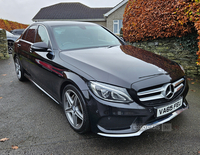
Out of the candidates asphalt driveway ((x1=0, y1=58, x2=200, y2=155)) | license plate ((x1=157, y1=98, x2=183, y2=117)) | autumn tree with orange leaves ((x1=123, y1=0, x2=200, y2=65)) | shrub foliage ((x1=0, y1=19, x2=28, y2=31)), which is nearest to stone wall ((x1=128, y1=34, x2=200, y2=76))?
autumn tree with orange leaves ((x1=123, y1=0, x2=200, y2=65))

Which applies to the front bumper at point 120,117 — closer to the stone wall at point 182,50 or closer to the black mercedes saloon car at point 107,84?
the black mercedes saloon car at point 107,84

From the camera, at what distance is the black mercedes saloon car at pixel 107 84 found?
7.23 feet

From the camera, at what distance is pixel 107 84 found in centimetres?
225

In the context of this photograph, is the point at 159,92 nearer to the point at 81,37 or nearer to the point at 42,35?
the point at 81,37

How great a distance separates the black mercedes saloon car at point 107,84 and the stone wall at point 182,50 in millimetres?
3078

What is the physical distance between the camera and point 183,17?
17.0 ft

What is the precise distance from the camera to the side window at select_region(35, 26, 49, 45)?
3.56 m

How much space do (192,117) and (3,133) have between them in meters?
3.15

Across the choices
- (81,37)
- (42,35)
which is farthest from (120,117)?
(42,35)

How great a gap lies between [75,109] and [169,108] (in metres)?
1.31

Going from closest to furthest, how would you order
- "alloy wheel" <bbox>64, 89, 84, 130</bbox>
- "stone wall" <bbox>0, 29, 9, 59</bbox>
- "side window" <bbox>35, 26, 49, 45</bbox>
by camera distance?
"alloy wheel" <bbox>64, 89, 84, 130</bbox> < "side window" <bbox>35, 26, 49, 45</bbox> < "stone wall" <bbox>0, 29, 9, 59</bbox>

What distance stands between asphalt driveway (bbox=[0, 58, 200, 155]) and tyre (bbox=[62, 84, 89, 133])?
0.18 m

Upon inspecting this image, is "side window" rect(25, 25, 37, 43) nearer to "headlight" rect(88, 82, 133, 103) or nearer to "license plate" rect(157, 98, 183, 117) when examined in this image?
"headlight" rect(88, 82, 133, 103)

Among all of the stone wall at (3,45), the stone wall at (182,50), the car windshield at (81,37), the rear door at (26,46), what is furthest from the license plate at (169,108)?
the stone wall at (3,45)
